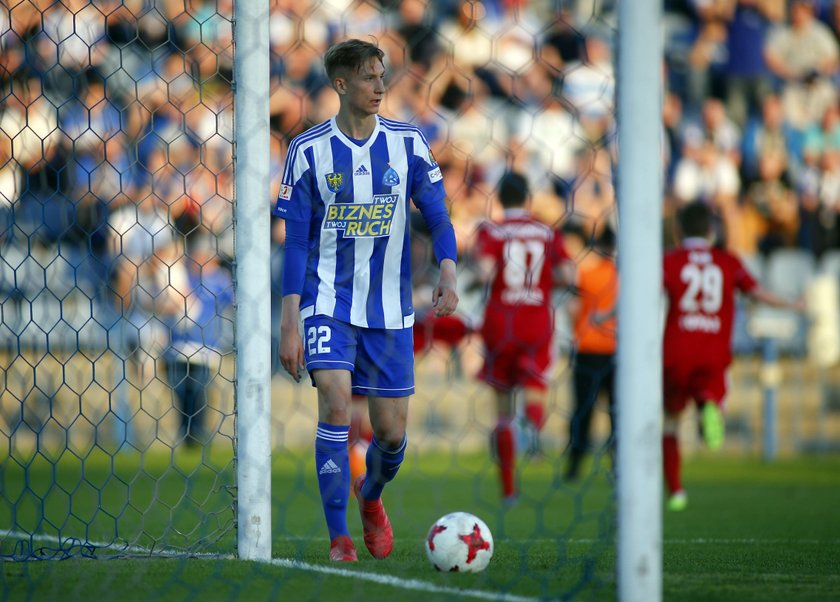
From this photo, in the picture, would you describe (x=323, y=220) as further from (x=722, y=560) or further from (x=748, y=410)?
(x=748, y=410)

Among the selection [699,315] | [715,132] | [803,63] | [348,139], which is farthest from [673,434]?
[803,63]

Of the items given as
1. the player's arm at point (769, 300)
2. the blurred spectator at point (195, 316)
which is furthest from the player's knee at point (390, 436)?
the blurred spectator at point (195, 316)

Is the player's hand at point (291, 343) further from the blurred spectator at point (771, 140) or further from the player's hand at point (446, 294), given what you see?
the blurred spectator at point (771, 140)

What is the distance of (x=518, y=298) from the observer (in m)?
7.88

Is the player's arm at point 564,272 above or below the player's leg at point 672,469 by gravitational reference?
above

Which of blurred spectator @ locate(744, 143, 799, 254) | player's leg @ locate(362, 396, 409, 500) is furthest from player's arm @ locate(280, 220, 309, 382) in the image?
blurred spectator @ locate(744, 143, 799, 254)

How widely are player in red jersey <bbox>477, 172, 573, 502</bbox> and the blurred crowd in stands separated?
821 mm

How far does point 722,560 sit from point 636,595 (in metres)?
→ 1.62

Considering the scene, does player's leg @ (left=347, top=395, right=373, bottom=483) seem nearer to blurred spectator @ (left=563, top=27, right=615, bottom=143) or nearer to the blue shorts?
the blue shorts

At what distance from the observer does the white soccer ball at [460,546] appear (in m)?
3.98

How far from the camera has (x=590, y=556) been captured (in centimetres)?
446

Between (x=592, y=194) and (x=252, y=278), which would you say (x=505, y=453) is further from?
(x=592, y=194)

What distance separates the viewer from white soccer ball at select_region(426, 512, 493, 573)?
13.0 ft

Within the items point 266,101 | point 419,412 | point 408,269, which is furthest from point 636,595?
point 419,412
